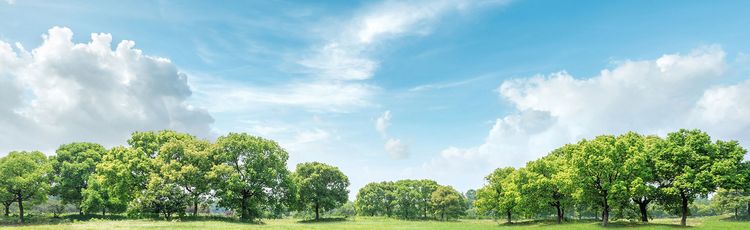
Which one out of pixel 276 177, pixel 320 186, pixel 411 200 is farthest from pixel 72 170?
pixel 411 200

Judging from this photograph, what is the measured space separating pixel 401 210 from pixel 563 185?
6980 centimetres

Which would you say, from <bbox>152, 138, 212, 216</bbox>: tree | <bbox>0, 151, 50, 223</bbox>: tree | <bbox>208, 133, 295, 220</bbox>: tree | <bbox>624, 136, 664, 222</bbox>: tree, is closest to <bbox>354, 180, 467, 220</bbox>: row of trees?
<bbox>208, 133, 295, 220</bbox>: tree

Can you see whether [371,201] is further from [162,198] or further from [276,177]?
[162,198]

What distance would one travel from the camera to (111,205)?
85.9 meters

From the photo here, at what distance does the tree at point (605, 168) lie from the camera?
2431 inches

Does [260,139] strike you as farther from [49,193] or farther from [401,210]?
[401,210]

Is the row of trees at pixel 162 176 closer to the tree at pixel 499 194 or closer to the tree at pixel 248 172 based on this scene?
the tree at pixel 248 172

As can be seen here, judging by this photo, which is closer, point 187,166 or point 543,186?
point 187,166

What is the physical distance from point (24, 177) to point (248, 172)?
133 feet

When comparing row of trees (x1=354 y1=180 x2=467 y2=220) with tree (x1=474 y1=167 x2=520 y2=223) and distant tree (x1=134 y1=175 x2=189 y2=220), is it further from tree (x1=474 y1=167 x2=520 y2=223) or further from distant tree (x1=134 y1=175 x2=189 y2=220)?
distant tree (x1=134 y1=175 x2=189 y2=220)

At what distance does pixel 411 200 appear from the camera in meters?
134

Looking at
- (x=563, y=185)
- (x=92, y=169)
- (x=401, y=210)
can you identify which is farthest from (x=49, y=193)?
(x=563, y=185)

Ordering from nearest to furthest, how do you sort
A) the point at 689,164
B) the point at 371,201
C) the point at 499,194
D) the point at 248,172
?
1. the point at 689,164
2. the point at 248,172
3. the point at 499,194
4. the point at 371,201

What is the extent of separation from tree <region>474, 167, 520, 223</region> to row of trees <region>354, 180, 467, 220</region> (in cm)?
2870
